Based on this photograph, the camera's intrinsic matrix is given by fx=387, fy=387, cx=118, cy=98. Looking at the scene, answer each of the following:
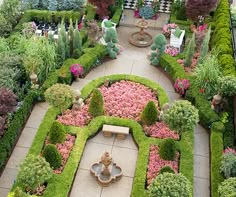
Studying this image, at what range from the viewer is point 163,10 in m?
28.9

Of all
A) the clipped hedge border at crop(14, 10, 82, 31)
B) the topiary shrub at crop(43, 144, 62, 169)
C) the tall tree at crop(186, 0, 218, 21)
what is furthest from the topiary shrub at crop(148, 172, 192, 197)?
the clipped hedge border at crop(14, 10, 82, 31)

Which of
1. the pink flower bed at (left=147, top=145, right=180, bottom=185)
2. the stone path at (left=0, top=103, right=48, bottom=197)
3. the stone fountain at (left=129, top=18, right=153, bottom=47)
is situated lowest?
the stone path at (left=0, top=103, right=48, bottom=197)

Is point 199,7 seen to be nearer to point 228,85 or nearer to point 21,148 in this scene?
point 228,85

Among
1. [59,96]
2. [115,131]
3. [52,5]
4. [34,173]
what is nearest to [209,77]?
[115,131]

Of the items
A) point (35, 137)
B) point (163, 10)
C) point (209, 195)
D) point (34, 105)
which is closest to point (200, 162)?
point (209, 195)

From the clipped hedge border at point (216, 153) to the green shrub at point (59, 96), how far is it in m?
6.93

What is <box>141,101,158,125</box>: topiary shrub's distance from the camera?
18.3m

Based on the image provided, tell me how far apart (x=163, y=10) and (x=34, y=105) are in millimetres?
13488

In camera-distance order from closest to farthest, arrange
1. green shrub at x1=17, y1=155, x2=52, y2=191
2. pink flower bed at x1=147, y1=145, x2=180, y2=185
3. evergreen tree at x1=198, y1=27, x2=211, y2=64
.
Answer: green shrub at x1=17, y1=155, x2=52, y2=191 < pink flower bed at x1=147, y1=145, x2=180, y2=185 < evergreen tree at x1=198, y1=27, x2=211, y2=64

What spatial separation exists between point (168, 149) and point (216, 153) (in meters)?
2.35

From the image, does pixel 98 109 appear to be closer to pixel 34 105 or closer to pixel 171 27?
pixel 34 105

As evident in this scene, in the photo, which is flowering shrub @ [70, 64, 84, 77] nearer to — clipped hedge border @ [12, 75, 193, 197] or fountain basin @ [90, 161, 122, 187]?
clipped hedge border @ [12, 75, 193, 197]

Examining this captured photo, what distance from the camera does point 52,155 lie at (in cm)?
1612

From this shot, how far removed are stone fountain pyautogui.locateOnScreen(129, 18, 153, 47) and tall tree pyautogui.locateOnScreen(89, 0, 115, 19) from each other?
2.48m
